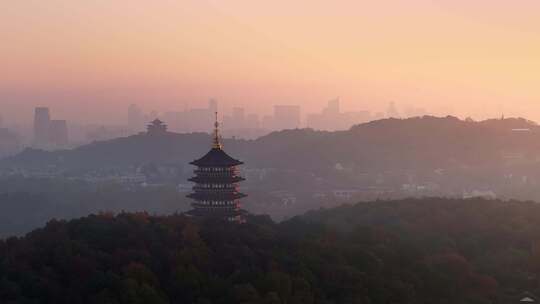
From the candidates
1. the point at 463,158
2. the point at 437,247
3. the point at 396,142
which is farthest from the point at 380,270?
the point at 396,142

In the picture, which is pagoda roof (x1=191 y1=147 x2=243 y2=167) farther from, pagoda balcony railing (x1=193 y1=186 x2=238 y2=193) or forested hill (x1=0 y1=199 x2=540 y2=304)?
forested hill (x1=0 y1=199 x2=540 y2=304)

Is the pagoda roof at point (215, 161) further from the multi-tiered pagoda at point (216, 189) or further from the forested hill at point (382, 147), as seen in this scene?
the forested hill at point (382, 147)

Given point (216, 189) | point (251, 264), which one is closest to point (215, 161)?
point (216, 189)

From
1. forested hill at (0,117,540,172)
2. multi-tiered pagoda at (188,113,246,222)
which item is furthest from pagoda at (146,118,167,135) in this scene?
multi-tiered pagoda at (188,113,246,222)

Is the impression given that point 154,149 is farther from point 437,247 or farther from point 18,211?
point 437,247

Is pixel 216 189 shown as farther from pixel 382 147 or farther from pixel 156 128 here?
pixel 156 128

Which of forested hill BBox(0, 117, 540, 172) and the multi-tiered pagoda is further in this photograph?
forested hill BBox(0, 117, 540, 172)
